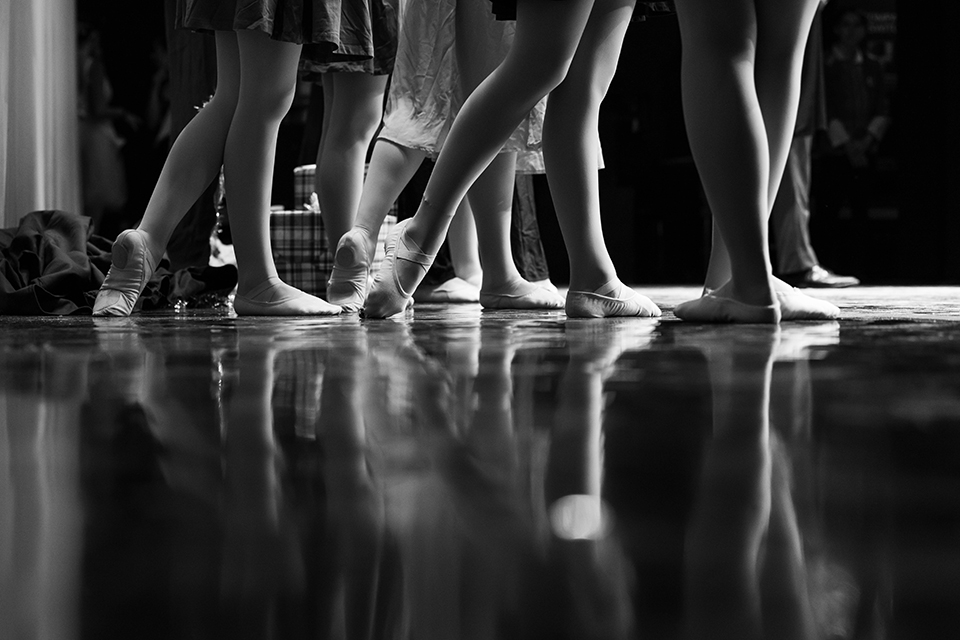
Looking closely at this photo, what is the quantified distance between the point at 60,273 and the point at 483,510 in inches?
78.4

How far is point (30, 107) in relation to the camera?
167 inches

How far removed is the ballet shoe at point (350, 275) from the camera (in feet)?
6.49

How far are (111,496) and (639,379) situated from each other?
407mm

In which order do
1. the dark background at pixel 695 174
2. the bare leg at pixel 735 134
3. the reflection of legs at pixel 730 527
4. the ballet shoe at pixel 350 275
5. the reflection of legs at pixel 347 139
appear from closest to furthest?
1. the reflection of legs at pixel 730 527
2. the bare leg at pixel 735 134
3. the ballet shoe at pixel 350 275
4. the reflection of legs at pixel 347 139
5. the dark background at pixel 695 174

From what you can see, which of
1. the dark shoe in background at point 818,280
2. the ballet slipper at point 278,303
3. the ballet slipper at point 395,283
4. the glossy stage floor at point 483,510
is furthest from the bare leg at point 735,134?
the dark shoe in background at point 818,280

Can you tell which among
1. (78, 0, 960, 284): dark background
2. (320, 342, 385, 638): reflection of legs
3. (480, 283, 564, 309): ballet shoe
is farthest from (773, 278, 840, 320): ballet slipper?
(78, 0, 960, 284): dark background

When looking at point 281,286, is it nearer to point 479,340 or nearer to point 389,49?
point 389,49

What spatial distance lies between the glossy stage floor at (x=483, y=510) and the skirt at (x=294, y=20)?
3.87 feet

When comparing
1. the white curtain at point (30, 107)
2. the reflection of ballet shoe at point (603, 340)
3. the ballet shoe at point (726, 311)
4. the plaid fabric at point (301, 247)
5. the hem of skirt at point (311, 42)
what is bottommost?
the reflection of ballet shoe at point (603, 340)

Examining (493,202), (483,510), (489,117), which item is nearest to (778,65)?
(489,117)

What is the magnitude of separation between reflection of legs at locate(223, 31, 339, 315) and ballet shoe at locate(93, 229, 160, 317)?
175mm

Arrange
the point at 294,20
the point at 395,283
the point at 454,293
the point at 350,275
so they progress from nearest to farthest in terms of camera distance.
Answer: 1. the point at 395,283
2. the point at 294,20
3. the point at 350,275
4. the point at 454,293

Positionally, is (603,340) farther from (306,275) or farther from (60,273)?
(306,275)

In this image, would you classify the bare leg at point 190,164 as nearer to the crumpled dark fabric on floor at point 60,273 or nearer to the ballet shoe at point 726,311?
the crumpled dark fabric on floor at point 60,273
